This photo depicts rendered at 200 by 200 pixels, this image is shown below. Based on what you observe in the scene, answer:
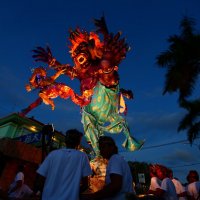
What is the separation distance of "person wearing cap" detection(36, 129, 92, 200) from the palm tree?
11.0 m

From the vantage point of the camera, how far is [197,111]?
1345 cm

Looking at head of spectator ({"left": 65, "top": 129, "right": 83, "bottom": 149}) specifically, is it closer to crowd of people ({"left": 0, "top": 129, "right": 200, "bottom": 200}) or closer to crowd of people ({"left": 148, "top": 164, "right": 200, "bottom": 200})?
crowd of people ({"left": 0, "top": 129, "right": 200, "bottom": 200})

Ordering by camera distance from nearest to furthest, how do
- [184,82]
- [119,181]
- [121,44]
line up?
[119,181], [121,44], [184,82]

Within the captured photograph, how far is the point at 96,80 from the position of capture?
33.8 feet

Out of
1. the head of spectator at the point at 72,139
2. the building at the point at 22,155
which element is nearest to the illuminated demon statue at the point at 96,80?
the building at the point at 22,155

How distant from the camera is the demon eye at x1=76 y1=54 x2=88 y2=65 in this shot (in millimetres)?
10547

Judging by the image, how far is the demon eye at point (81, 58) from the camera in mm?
10547

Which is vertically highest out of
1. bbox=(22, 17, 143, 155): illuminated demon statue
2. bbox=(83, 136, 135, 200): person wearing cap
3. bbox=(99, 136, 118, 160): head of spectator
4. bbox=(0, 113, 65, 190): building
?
bbox=(22, 17, 143, 155): illuminated demon statue

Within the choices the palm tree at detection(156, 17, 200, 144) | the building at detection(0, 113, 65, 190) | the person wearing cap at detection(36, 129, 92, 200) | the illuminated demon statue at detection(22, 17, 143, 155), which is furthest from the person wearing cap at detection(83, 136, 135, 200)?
the palm tree at detection(156, 17, 200, 144)

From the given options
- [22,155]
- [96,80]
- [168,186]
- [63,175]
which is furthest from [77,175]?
[96,80]

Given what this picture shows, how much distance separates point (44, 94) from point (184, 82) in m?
7.49

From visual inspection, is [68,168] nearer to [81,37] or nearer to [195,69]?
[81,37]

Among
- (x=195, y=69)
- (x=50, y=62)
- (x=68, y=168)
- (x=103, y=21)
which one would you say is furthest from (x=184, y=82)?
(x=68, y=168)

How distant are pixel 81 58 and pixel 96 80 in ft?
3.94
